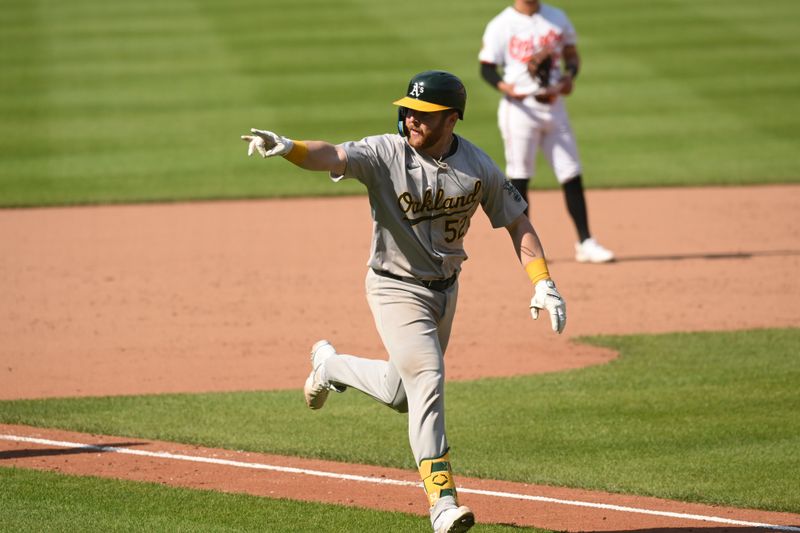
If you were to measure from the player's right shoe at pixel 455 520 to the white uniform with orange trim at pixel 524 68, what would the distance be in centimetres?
637

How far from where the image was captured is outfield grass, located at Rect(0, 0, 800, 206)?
1582 cm

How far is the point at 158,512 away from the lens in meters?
6.30

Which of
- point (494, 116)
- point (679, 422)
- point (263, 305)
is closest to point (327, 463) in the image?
point (679, 422)

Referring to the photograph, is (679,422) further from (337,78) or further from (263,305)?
(337,78)

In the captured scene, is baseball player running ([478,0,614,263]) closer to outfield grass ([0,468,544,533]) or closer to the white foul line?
the white foul line

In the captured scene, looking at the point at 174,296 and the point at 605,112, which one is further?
the point at 605,112

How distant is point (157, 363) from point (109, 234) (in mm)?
4141

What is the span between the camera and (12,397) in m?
8.48

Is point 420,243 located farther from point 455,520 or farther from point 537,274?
point 455,520

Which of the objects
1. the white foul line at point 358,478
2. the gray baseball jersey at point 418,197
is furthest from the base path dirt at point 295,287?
the gray baseball jersey at point 418,197

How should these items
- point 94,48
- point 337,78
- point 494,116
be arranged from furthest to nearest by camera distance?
1. point 94,48
2. point 337,78
3. point 494,116

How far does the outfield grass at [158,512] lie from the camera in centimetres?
607

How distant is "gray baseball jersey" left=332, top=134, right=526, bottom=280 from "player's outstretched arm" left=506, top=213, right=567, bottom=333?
0.24 meters

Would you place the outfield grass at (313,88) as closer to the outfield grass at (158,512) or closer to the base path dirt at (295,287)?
the base path dirt at (295,287)
